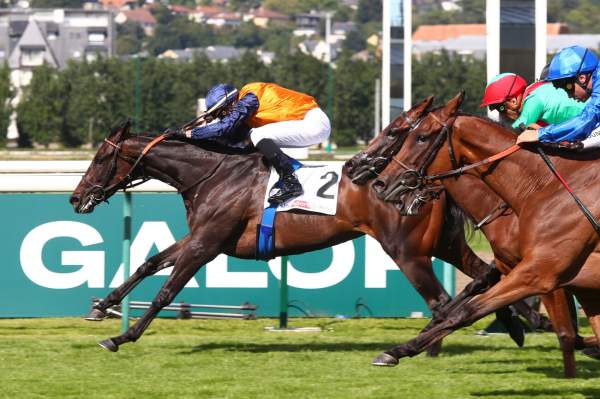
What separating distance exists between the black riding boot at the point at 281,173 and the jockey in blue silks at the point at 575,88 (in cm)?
209

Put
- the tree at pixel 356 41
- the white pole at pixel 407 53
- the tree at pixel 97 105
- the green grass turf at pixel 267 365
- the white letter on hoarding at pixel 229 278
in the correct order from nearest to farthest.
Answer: the green grass turf at pixel 267 365 → the white letter on hoarding at pixel 229 278 → the white pole at pixel 407 53 → the tree at pixel 97 105 → the tree at pixel 356 41

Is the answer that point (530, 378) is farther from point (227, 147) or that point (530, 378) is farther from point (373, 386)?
point (227, 147)

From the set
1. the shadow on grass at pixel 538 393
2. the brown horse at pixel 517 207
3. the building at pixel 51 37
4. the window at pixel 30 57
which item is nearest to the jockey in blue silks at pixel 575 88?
the brown horse at pixel 517 207

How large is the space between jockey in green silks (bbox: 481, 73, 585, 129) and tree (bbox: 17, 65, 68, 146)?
35.8 metres

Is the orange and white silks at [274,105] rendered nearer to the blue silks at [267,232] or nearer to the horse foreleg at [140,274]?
the blue silks at [267,232]

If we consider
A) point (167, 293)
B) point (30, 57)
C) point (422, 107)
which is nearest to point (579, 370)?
point (422, 107)

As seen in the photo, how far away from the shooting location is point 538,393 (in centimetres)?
623

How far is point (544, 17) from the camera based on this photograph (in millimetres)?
11352

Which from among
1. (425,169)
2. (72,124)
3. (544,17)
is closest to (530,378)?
(425,169)

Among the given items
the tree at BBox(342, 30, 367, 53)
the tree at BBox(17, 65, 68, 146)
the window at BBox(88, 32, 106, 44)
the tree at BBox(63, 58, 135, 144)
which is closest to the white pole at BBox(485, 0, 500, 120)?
the tree at BBox(63, 58, 135, 144)

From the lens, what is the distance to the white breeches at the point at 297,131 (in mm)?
7934

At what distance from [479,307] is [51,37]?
10523cm

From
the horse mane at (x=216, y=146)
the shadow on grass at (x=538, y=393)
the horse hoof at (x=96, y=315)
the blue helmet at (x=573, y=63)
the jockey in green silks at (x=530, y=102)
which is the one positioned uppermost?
the blue helmet at (x=573, y=63)

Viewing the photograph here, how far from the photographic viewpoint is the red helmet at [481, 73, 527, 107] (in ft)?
22.2
